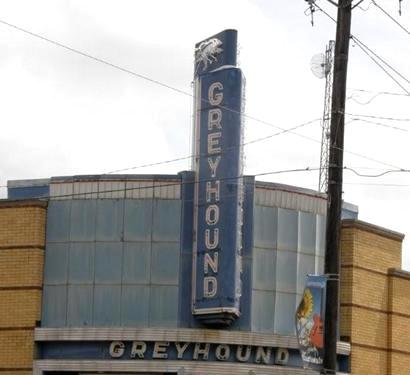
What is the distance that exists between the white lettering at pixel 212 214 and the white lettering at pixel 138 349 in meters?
3.15

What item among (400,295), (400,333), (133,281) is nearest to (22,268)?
(133,281)

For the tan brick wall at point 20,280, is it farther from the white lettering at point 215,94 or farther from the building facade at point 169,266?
the white lettering at point 215,94

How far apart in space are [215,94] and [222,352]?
595cm

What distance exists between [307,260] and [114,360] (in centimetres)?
530

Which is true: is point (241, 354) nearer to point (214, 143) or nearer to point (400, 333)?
point (214, 143)

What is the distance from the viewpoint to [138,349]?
27.8 m

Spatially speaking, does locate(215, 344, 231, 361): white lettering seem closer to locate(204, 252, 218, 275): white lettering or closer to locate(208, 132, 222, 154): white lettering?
locate(204, 252, 218, 275): white lettering

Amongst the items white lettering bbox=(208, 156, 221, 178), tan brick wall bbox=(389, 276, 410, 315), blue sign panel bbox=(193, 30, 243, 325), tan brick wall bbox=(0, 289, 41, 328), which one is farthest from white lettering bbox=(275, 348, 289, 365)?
tan brick wall bbox=(0, 289, 41, 328)

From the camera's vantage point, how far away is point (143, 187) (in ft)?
93.6

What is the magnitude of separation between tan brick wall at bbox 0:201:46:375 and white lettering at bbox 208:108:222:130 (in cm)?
444

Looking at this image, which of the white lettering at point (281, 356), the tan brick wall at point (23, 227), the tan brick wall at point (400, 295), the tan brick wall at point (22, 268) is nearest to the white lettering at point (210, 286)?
the white lettering at point (281, 356)

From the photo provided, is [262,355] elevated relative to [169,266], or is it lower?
lower

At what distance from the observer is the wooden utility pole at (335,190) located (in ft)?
66.3

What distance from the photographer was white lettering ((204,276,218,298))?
2777 cm
